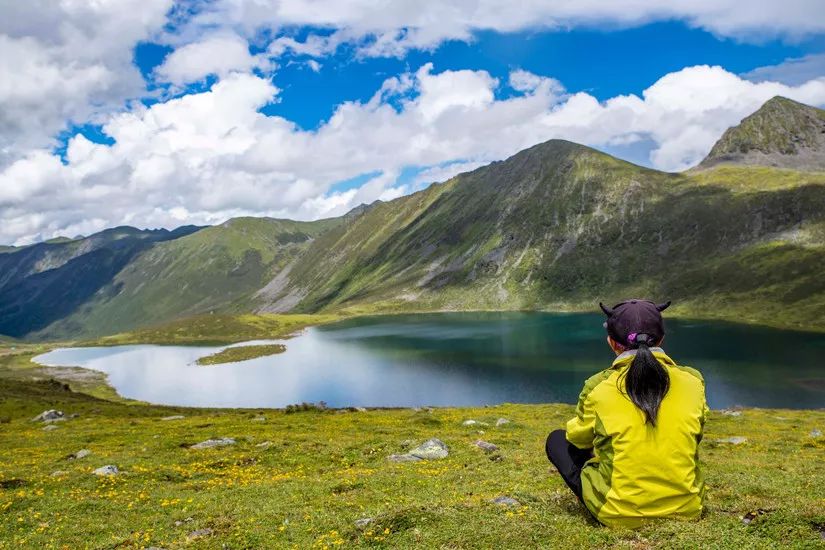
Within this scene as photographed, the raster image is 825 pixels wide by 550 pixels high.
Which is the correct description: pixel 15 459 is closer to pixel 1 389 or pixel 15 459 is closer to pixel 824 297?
pixel 1 389

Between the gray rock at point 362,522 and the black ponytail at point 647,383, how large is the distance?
9131mm

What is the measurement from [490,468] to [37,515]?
62.7 feet

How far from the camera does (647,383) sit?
31.5 feet

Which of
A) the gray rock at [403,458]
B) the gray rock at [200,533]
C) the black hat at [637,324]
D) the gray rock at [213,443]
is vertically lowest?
the gray rock at [213,443]

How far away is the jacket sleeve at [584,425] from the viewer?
10.4m

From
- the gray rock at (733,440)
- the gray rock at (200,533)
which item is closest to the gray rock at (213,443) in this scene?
the gray rock at (200,533)

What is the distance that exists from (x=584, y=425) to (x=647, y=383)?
1670mm

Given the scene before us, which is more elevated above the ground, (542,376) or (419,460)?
(419,460)

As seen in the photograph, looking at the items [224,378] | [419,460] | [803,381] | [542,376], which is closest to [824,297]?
[803,381]

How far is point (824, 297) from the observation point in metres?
198

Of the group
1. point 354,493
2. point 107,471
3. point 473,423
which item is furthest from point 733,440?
point 107,471

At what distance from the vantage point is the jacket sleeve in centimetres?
1040

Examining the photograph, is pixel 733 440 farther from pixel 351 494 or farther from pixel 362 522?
pixel 362 522

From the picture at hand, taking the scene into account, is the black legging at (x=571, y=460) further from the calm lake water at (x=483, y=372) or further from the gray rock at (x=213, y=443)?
the calm lake water at (x=483, y=372)
